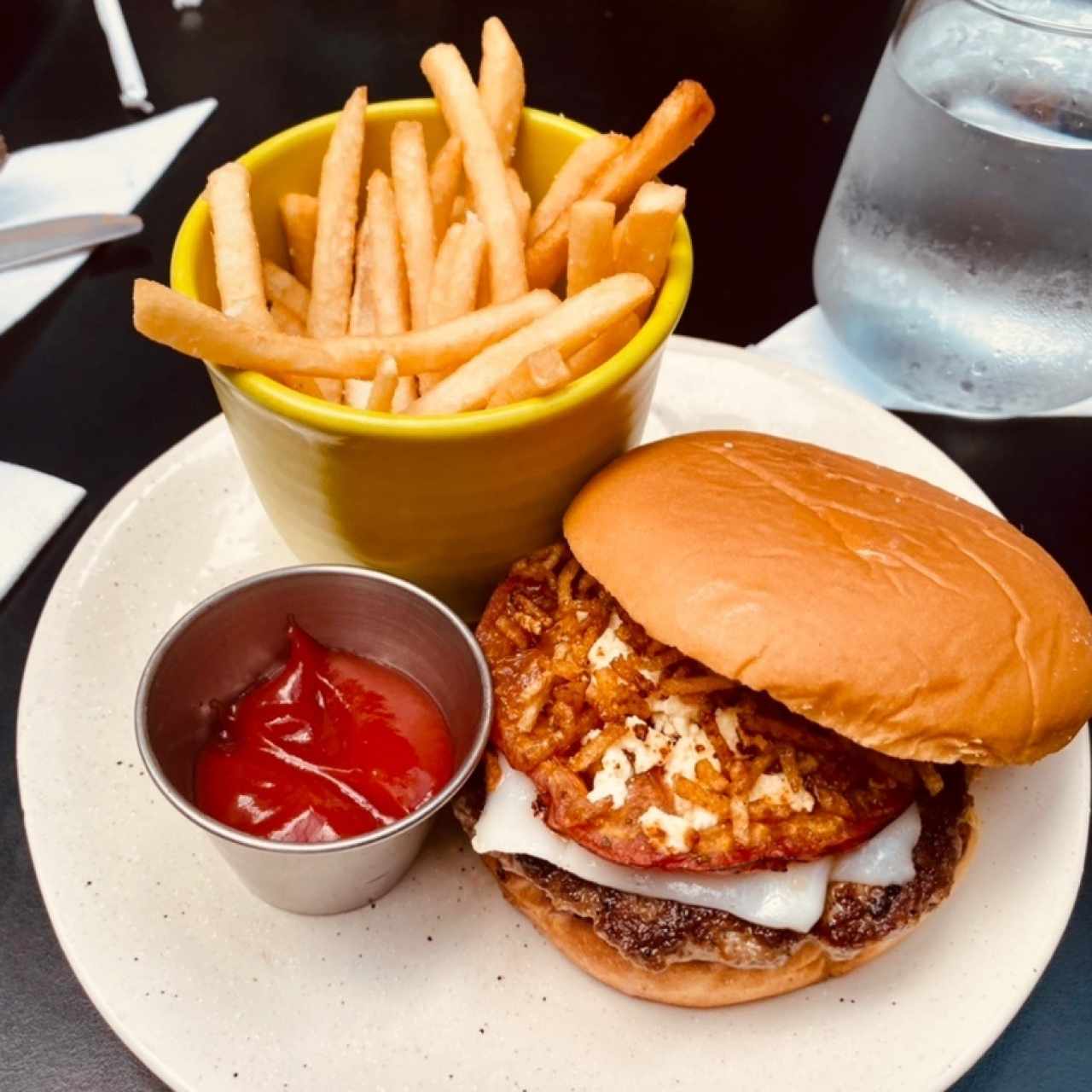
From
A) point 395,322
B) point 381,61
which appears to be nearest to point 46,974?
point 395,322

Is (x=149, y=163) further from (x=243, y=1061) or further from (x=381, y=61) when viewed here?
(x=243, y=1061)

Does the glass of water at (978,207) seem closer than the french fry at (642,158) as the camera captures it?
No

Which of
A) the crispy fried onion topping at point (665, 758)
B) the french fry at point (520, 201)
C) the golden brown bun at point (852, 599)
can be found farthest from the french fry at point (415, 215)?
the crispy fried onion topping at point (665, 758)

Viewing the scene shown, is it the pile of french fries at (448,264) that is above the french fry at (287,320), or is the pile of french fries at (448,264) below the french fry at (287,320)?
above

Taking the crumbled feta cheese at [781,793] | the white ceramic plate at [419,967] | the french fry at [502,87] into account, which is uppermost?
the french fry at [502,87]

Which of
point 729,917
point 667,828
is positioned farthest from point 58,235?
point 729,917

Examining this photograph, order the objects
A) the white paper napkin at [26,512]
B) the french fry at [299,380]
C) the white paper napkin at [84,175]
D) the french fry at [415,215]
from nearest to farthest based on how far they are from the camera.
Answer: the french fry at [299,380], the french fry at [415,215], the white paper napkin at [26,512], the white paper napkin at [84,175]

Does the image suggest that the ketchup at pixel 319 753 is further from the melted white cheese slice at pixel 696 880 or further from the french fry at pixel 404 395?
the french fry at pixel 404 395
